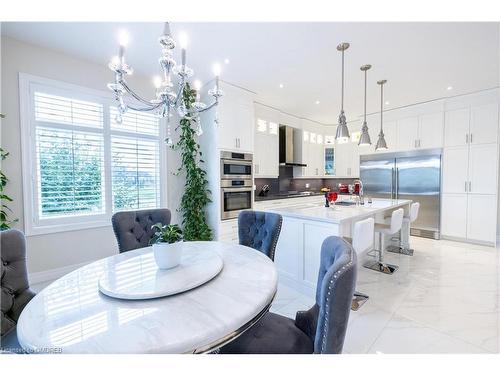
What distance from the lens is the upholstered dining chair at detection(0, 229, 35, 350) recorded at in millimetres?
1213

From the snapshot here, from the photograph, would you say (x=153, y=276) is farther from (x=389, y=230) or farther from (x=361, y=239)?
(x=389, y=230)

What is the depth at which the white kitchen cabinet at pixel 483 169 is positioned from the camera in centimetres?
393

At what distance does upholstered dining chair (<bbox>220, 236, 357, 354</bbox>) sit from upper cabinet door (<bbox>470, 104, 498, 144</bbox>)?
4.88 m

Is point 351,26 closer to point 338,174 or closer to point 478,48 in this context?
point 478,48

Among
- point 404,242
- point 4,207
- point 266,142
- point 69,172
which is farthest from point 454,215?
point 4,207

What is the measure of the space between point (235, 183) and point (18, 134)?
2.75m

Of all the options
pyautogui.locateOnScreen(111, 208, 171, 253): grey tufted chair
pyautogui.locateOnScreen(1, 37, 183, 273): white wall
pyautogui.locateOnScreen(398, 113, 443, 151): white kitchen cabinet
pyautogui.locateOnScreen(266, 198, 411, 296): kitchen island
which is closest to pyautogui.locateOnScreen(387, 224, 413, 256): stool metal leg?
pyautogui.locateOnScreen(266, 198, 411, 296): kitchen island

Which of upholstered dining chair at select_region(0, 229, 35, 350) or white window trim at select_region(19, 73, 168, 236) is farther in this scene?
white window trim at select_region(19, 73, 168, 236)

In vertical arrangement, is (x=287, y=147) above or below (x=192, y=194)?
above

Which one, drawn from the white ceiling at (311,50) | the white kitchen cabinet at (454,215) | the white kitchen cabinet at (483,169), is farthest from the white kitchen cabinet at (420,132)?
the white kitchen cabinet at (454,215)

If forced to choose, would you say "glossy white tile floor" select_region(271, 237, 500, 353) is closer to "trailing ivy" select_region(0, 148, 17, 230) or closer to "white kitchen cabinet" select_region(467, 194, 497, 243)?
"white kitchen cabinet" select_region(467, 194, 497, 243)

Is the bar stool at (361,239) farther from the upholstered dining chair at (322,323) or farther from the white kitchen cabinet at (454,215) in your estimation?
the white kitchen cabinet at (454,215)

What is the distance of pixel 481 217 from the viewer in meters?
4.09

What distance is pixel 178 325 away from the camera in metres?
0.80
